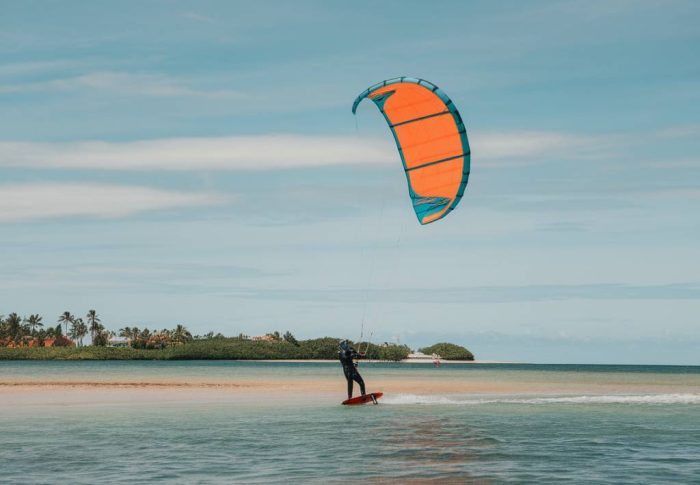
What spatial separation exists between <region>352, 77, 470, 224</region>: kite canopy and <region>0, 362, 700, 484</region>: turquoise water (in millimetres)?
4899

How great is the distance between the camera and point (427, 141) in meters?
19.3

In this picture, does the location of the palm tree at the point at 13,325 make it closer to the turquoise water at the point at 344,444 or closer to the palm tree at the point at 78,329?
the palm tree at the point at 78,329

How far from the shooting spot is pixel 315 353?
5891 inches

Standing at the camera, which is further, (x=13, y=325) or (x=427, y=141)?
(x=13, y=325)

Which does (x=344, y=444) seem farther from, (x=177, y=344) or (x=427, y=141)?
(x=177, y=344)

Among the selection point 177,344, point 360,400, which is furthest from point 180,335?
point 360,400

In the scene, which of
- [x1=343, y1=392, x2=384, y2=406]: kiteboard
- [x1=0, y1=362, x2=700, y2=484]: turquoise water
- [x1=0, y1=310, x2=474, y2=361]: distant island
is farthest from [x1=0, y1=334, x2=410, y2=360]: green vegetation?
[x1=0, y1=362, x2=700, y2=484]: turquoise water

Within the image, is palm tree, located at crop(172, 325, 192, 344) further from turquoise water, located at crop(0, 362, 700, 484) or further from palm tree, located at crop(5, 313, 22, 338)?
turquoise water, located at crop(0, 362, 700, 484)

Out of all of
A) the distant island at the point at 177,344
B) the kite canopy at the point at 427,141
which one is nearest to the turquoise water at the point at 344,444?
the kite canopy at the point at 427,141

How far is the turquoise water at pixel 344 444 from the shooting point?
12453mm

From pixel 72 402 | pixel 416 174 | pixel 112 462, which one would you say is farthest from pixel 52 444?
pixel 72 402

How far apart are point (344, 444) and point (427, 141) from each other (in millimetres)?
7029

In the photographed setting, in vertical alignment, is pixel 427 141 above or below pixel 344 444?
above

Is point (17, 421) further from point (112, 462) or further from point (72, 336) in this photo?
point (72, 336)
